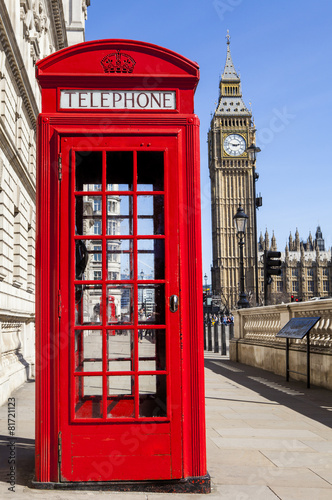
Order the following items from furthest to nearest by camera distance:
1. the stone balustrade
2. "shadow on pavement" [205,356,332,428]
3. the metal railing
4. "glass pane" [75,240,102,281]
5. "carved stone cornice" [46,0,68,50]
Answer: "carved stone cornice" [46,0,68,50] → the metal railing → the stone balustrade → "shadow on pavement" [205,356,332,428] → "glass pane" [75,240,102,281]

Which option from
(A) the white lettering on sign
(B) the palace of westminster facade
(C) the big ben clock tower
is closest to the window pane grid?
(A) the white lettering on sign

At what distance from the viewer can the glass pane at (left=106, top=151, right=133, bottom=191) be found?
4.55 m

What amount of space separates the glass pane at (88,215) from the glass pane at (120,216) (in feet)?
0.26

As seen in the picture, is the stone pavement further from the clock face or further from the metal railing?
the clock face

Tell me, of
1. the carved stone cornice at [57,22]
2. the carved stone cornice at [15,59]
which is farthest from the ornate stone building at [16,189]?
the carved stone cornice at [57,22]

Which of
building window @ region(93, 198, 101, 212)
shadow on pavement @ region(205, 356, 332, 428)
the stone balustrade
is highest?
building window @ region(93, 198, 101, 212)

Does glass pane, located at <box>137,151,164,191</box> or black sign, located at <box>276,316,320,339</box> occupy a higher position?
glass pane, located at <box>137,151,164,191</box>

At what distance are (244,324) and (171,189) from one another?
485 inches

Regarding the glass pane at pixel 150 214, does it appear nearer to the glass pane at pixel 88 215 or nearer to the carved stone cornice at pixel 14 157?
the glass pane at pixel 88 215

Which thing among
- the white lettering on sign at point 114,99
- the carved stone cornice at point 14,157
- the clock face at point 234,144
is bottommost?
the white lettering on sign at point 114,99

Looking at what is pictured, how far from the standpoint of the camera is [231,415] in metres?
7.61

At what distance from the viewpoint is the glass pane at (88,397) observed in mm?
4336

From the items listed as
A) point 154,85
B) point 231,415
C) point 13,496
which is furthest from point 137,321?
point 231,415

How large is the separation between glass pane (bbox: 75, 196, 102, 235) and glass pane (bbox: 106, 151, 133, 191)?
0.53 ft
